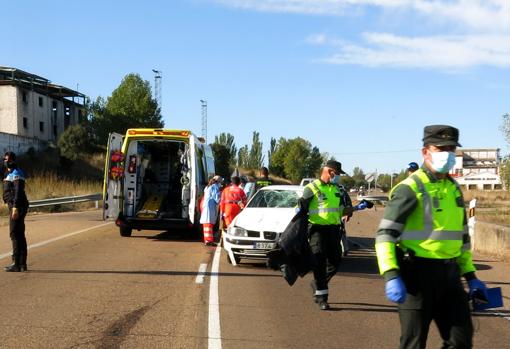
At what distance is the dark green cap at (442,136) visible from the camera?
149 inches

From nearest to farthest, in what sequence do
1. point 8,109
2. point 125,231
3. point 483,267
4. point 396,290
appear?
point 396,290 → point 483,267 → point 125,231 → point 8,109

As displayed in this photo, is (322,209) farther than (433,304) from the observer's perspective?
Yes

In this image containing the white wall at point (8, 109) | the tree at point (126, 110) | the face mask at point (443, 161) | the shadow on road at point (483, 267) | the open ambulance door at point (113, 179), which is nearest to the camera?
the face mask at point (443, 161)

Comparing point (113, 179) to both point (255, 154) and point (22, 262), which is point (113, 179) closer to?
point (22, 262)

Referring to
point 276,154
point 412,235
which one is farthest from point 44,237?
point 276,154

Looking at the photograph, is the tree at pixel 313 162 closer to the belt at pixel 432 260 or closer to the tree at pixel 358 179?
the tree at pixel 358 179

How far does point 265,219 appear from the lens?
35.3 ft

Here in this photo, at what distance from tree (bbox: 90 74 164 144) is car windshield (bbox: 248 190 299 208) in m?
60.2

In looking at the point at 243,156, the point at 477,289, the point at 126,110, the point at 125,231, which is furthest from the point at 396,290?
the point at 243,156

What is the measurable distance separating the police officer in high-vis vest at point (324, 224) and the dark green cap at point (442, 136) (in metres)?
3.45

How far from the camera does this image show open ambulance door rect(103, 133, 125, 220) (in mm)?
14594

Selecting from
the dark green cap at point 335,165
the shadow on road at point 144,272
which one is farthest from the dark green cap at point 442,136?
the shadow on road at point 144,272

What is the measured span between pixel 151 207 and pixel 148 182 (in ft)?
3.73

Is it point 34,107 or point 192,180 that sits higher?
point 34,107
